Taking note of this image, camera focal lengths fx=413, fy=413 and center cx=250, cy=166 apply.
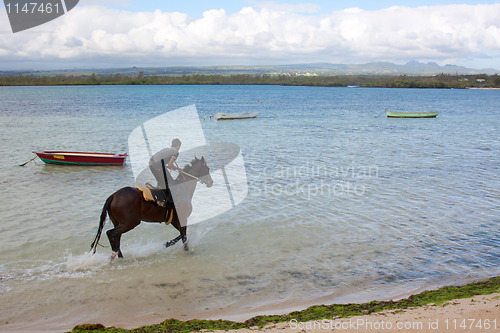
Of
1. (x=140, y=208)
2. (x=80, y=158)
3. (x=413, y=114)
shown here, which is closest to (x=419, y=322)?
(x=140, y=208)

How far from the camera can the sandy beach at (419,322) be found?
5.31 meters

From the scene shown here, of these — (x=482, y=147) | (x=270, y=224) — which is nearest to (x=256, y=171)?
(x=270, y=224)

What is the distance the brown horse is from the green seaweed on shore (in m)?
2.72

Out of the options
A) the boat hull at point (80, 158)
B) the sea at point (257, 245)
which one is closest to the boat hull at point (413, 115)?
the sea at point (257, 245)

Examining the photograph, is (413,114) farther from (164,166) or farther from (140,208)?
(140,208)

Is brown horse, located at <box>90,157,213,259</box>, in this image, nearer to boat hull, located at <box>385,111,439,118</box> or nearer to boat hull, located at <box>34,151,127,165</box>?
boat hull, located at <box>34,151,127,165</box>

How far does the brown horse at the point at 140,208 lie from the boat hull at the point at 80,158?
1012cm

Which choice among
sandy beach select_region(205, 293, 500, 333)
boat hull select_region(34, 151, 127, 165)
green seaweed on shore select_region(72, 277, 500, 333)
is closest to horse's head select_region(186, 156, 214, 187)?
green seaweed on shore select_region(72, 277, 500, 333)

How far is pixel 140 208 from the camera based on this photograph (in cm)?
840

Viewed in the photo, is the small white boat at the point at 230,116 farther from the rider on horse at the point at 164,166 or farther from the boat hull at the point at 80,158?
the rider on horse at the point at 164,166

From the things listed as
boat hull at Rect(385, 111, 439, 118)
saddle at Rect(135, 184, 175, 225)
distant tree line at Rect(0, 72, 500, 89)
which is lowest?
distant tree line at Rect(0, 72, 500, 89)

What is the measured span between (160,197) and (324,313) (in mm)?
4191

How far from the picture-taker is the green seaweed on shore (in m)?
5.69

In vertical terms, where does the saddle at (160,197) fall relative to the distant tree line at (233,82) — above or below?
above
